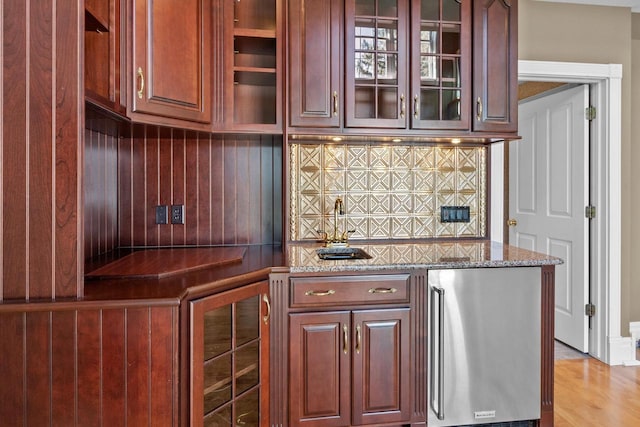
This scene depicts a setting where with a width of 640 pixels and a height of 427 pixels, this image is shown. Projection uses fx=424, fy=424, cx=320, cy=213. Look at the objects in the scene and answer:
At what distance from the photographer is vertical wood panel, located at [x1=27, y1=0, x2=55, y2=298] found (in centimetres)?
129

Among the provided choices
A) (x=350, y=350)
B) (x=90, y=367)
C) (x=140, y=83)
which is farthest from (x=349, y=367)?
(x=140, y=83)

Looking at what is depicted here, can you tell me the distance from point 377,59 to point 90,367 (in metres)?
1.87

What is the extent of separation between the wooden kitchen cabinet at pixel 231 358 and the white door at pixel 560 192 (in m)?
2.50

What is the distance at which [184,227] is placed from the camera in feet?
7.82

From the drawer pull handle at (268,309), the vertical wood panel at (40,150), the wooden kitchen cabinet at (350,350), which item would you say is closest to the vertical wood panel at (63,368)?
the vertical wood panel at (40,150)

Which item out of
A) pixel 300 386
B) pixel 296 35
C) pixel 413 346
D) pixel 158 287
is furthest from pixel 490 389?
pixel 296 35

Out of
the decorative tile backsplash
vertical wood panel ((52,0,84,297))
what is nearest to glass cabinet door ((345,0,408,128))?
the decorative tile backsplash

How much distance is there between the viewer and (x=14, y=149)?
4.24 feet

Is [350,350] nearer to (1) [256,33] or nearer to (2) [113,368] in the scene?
(2) [113,368]

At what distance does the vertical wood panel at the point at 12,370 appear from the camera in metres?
1.27

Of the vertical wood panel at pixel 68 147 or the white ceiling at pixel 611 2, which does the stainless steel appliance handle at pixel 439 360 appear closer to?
the vertical wood panel at pixel 68 147

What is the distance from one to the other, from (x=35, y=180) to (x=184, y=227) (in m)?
1.10

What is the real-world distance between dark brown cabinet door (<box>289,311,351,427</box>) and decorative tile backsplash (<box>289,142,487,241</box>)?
2.34 feet

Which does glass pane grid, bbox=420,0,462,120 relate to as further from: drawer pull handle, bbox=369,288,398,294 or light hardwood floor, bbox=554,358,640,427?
light hardwood floor, bbox=554,358,640,427
